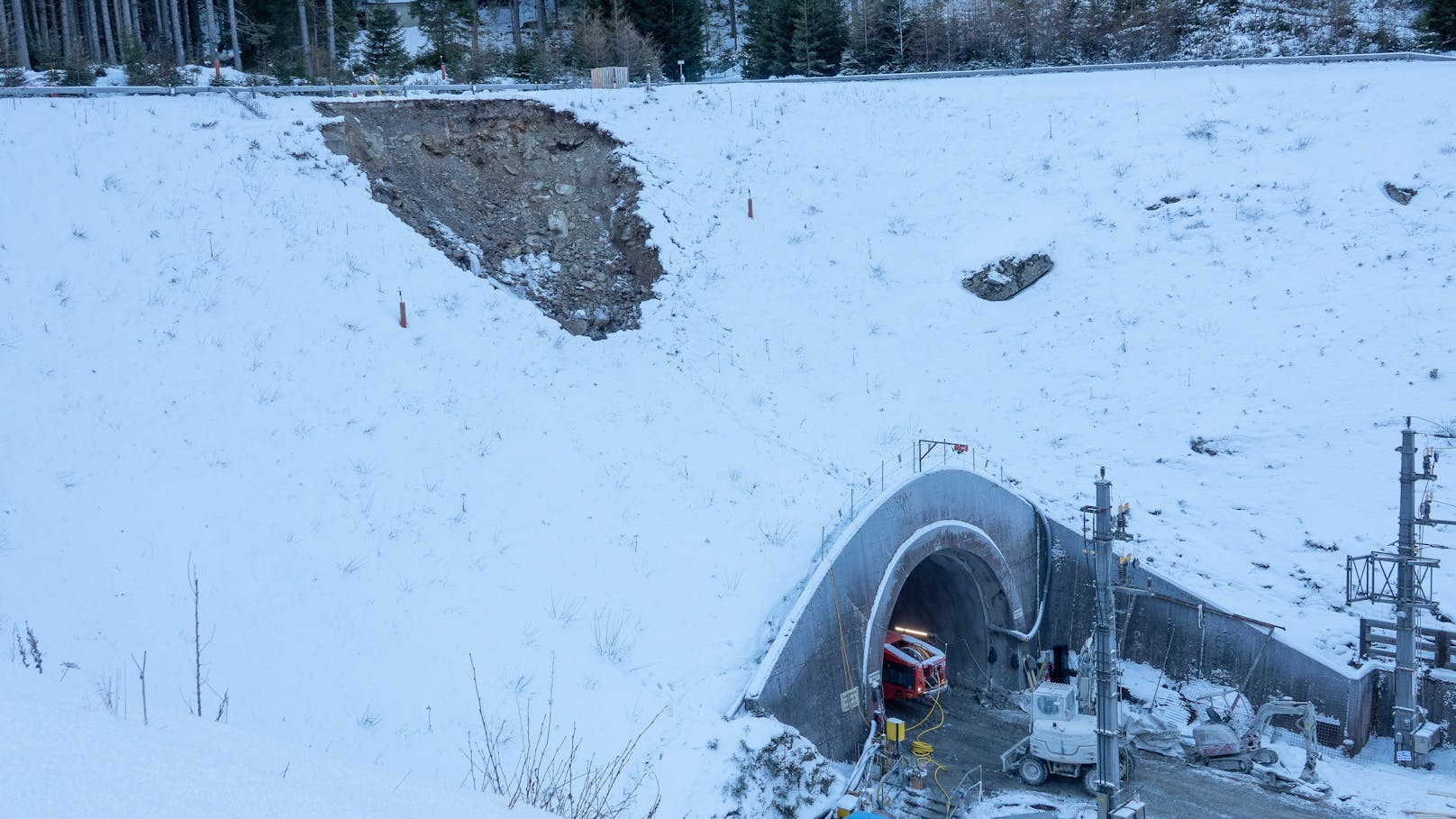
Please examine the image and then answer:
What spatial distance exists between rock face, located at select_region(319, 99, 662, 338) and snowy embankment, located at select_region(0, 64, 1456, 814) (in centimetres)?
93

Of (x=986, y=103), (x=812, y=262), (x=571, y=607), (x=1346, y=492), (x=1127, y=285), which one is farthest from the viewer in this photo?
(x=986, y=103)

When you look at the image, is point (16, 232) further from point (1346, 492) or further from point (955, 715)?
point (1346, 492)

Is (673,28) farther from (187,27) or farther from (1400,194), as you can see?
(1400,194)

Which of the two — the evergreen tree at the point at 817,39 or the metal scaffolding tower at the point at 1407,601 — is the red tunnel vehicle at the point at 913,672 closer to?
the metal scaffolding tower at the point at 1407,601

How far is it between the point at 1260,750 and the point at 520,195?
22554 millimetres

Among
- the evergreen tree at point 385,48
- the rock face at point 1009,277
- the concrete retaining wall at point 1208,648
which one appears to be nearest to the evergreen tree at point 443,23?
the evergreen tree at point 385,48

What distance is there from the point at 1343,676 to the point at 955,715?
7540 mm

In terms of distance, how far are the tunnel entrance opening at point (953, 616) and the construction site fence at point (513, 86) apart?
19.6 m

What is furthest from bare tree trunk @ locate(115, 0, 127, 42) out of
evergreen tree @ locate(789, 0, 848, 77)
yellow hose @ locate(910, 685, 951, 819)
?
yellow hose @ locate(910, 685, 951, 819)

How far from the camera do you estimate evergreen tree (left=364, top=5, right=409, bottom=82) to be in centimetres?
3922

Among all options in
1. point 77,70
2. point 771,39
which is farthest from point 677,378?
point 771,39

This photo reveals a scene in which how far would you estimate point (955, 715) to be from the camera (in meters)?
20.6

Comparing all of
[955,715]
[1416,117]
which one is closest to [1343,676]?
[955,715]

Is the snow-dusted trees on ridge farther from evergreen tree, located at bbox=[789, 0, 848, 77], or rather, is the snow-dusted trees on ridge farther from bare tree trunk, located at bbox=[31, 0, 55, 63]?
evergreen tree, located at bbox=[789, 0, 848, 77]
